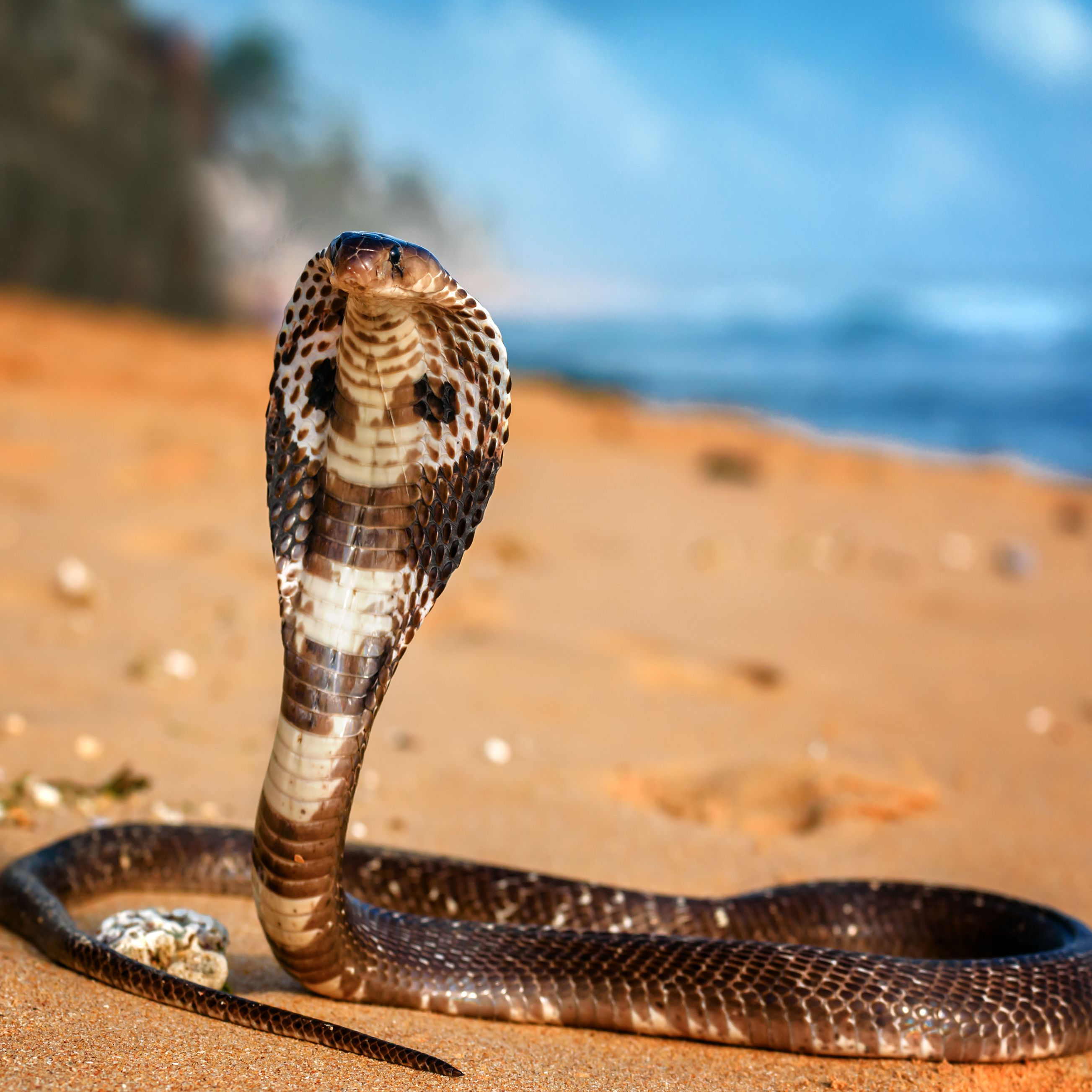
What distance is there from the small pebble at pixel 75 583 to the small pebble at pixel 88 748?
208 centimetres

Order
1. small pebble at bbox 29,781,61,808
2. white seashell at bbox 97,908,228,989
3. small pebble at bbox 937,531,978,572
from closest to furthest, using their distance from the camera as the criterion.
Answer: white seashell at bbox 97,908,228,989, small pebble at bbox 29,781,61,808, small pebble at bbox 937,531,978,572

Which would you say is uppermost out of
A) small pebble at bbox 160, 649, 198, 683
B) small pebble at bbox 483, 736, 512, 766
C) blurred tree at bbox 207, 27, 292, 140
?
blurred tree at bbox 207, 27, 292, 140

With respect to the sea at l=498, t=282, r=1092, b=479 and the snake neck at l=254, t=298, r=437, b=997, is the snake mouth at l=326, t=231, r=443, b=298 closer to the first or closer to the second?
the snake neck at l=254, t=298, r=437, b=997

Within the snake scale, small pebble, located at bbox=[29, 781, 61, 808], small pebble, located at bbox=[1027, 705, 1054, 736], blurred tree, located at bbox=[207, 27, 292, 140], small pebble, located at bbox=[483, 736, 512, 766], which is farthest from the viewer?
blurred tree, located at bbox=[207, 27, 292, 140]

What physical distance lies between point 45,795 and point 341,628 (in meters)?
2.01

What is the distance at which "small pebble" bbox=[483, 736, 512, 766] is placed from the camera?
200 inches

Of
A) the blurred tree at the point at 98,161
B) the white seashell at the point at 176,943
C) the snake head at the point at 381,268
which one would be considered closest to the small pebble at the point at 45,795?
the white seashell at the point at 176,943

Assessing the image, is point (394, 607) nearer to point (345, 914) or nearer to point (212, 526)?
point (345, 914)

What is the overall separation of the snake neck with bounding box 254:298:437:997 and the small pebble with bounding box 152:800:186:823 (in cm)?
159

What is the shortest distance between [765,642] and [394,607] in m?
4.65

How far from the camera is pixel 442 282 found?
2.27 m

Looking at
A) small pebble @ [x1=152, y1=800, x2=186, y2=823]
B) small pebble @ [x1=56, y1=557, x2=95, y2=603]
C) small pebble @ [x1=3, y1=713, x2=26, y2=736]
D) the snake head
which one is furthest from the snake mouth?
small pebble @ [x1=56, y1=557, x2=95, y2=603]

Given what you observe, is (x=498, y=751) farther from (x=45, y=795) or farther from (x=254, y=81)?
(x=254, y=81)

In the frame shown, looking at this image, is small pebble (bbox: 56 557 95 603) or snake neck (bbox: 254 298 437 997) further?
small pebble (bbox: 56 557 95 603)
